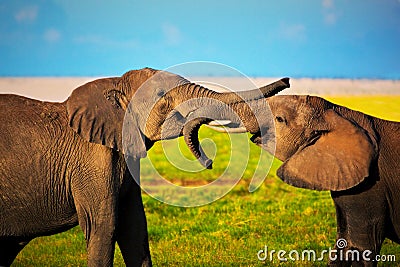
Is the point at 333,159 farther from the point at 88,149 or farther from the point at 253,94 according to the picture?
the point at 88,149

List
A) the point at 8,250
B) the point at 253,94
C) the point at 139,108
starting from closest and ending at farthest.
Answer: the point at 253,94
the point at 139,108
the point at 8,250

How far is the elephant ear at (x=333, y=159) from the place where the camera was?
8.48 metres

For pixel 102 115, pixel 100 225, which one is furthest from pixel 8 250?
pixel 102 115

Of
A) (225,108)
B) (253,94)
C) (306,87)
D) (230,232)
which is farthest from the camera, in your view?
(306,87)

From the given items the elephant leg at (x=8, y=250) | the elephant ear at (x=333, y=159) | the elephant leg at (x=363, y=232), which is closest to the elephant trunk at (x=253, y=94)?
the elephant ear at (x=333, y=159)

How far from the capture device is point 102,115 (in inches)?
332

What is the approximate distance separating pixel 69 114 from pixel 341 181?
2893mm

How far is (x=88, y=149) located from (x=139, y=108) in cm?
68

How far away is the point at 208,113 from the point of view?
8055 mm

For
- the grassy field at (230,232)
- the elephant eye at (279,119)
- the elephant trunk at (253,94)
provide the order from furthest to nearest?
the grassy field at (230,232)
the elephant eye at (279,119)
the elephant trunk at (253,94)

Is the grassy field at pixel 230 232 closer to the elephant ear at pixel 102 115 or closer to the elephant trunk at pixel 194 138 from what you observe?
the elephant trunk at pixel 194 138

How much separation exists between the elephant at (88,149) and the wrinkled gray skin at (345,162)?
25.4 inches

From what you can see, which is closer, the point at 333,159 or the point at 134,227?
the point at 333,159

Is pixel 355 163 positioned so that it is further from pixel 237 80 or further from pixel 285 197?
pixel 285 197
